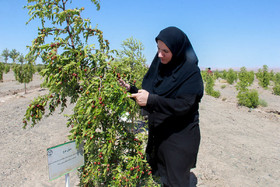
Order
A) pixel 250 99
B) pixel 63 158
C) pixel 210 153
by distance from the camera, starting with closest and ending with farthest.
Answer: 1. pixel 63 158
2. pixel 210 153
3. pixel 250 99

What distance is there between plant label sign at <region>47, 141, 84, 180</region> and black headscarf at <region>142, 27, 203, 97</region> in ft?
3.08

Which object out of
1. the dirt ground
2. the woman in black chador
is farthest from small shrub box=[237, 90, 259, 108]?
the woman in black chador

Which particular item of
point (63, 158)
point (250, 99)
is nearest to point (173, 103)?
point (63, 158)

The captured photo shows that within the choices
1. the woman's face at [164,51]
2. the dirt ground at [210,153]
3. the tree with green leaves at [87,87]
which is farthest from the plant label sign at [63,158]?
the dirt ground at [210,153]

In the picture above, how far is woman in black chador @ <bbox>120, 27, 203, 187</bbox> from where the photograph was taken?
1.75 metres

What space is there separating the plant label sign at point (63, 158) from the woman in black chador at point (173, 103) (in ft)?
2.40

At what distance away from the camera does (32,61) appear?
Result: 1685 millimetres

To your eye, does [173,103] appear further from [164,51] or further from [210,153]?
[210,153]

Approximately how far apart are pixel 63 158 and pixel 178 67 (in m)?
1.30

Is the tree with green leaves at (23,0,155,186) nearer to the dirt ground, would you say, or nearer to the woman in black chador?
the woman in black chador

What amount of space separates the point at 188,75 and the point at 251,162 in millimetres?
3369

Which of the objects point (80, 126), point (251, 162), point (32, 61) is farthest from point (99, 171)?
point (251, 162)

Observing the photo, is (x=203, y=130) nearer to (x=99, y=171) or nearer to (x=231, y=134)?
(x=231, y=134)

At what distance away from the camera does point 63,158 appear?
6.12ft
